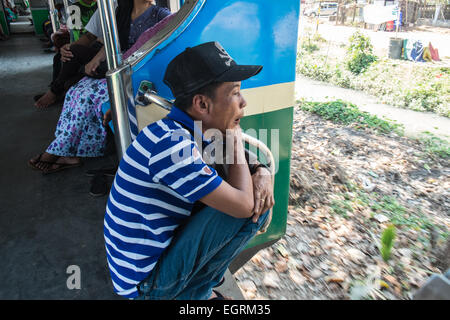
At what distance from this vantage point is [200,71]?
1.31m

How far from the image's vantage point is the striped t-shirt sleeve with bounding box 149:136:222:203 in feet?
3.88

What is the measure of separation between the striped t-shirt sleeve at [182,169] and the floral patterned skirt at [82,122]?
5.57 ft

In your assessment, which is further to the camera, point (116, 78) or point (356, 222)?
point (356, 222)

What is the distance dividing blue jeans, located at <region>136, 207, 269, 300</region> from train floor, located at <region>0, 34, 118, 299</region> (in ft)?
1.43

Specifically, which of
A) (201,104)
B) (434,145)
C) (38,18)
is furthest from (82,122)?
(38,18)

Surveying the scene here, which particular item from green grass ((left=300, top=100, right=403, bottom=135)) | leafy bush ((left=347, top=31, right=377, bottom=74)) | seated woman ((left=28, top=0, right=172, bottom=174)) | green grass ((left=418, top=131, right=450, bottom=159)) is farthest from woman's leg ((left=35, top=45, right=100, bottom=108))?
leafy bush ((left=347, top=31, right=377, bottom=74))

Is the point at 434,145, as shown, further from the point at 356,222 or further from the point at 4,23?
the point at 4,23

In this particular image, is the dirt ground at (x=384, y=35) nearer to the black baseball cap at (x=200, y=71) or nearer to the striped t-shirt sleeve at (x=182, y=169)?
the black baseball cap at (x=200, y=71)

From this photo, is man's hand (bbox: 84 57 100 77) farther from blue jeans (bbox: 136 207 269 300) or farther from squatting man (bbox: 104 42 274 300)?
blue jeans (bbox: 136 207 269 300)

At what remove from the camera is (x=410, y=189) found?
4.73m

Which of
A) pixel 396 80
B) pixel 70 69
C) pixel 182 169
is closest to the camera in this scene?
pixel 182 169

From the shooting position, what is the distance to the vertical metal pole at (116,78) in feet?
4.73

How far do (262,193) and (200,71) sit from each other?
0.56 meters

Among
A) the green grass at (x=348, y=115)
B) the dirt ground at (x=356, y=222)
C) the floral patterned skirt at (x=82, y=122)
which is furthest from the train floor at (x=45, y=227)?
the green grass at (x=348, y=115)
